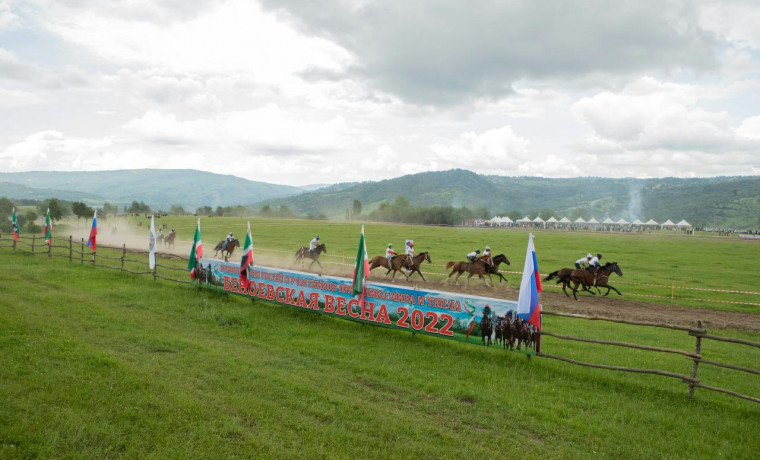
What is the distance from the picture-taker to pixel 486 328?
1132 cm

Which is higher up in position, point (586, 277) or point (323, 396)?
point (586, 277)

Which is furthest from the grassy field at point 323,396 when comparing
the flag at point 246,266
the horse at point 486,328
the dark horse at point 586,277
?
the dark horse at point 586,277

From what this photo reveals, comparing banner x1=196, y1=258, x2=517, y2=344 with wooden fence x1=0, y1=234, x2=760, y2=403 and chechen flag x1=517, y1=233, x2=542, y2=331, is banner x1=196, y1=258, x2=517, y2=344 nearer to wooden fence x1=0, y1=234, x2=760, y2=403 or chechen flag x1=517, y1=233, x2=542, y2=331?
chechen flag x1=517, y1=233, x2=542, y2=331

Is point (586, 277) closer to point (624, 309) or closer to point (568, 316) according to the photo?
point (624, 309)

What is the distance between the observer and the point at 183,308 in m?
15.2

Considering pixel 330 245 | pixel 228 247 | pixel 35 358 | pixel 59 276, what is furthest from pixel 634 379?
pixel 330 245

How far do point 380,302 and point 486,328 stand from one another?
3.26 metres

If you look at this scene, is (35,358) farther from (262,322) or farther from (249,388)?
(262,322)

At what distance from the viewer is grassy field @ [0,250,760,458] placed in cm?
656

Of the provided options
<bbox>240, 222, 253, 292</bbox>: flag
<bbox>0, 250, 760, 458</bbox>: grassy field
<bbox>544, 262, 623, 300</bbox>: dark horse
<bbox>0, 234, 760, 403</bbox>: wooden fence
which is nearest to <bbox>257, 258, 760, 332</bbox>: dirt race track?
<bbox>544, 262, 623, 300</bbox>: dark horse

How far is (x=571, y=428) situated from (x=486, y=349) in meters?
4.31

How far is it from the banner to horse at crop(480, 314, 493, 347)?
0.06 meters

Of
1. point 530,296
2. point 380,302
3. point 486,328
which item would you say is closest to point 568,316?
point 530,296

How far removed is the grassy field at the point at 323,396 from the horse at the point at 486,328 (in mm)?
512
